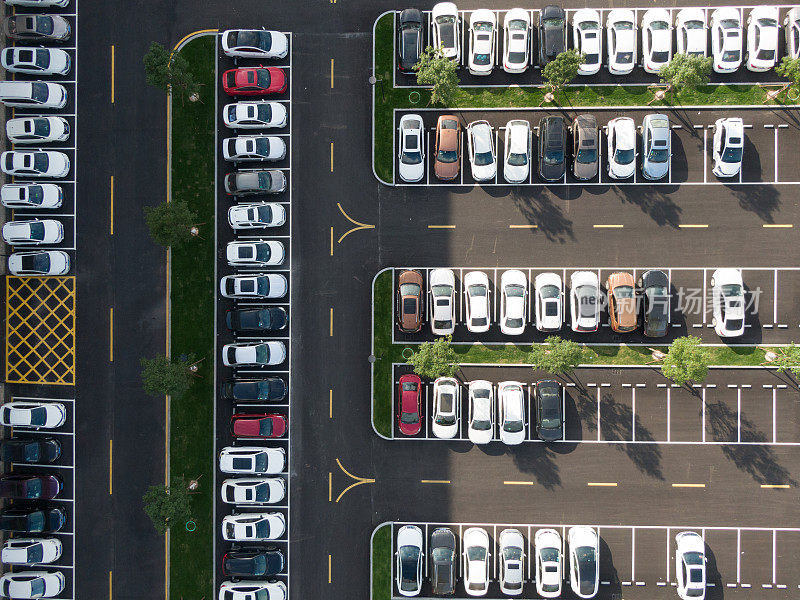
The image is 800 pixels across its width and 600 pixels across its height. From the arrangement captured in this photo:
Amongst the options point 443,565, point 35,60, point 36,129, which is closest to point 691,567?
point 443,565

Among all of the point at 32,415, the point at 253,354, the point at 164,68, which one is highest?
the point at 164,68

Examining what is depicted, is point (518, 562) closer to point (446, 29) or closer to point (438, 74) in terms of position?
point (438, 74)

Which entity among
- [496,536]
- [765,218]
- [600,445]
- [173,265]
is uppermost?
[765,218]

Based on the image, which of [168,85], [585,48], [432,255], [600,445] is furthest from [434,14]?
[600,445]

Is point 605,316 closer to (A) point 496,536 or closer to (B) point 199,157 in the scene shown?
(A) point 496,536

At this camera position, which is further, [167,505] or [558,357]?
[167,505]

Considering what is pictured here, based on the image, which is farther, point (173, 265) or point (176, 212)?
point (173, 265)

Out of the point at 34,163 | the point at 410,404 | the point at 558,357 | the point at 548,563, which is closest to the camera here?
the point at 558,357
